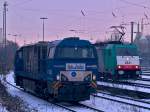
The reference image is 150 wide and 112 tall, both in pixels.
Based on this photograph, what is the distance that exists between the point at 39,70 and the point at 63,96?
12.5 ft

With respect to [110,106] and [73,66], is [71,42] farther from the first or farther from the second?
[110,106]

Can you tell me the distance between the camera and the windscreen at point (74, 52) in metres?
23.2

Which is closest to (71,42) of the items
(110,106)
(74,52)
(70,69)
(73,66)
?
(74,52)

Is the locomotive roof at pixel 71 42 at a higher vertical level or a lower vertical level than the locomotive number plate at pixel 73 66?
higher

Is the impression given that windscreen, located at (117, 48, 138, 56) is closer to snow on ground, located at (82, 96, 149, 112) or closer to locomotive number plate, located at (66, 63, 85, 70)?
snow on ground, located at (82, 96, 149, 112)

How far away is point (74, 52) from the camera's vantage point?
923 inches

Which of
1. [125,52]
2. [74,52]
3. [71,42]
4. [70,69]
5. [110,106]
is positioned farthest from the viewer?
[125,52]

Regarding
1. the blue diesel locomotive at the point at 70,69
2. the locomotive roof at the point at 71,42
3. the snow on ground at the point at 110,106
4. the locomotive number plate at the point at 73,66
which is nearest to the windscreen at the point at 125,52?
the snow on ground at the point at 110,106

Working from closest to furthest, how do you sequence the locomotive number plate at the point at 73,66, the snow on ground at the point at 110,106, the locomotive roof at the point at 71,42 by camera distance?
the snow on ground at the point at 110,106
the locomotive number plate at the point at 73,66
the locomotive roof at the point at 71,42

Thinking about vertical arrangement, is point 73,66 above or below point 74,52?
below

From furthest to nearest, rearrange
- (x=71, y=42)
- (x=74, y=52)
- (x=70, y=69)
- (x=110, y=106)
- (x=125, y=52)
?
1. (x=125, y=52)
2. (x=71, y=42)
3. (x=74, y=52)
4. (x=70, y=69)
5. (x=110, y=106)

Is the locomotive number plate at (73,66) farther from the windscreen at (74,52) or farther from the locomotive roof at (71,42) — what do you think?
the locomotive roof at (71,42)

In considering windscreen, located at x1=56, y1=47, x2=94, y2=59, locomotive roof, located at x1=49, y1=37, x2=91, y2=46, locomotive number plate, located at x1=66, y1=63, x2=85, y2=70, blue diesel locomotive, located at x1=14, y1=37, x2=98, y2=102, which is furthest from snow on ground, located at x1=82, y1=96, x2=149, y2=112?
locomotive roof, located at x1=49, y1=37, x2=91, y2=46

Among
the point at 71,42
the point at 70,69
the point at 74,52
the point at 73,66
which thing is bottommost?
the point at 70,69
